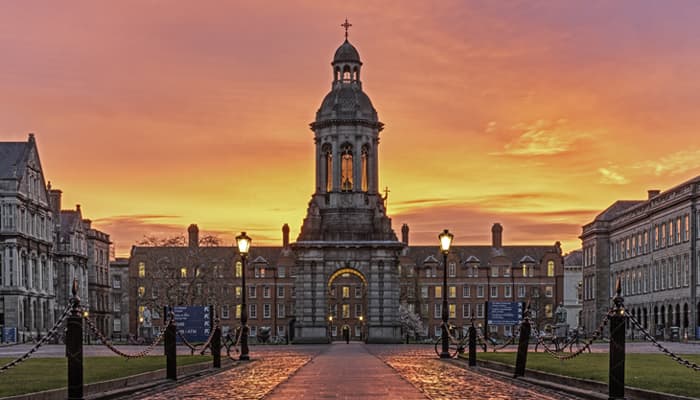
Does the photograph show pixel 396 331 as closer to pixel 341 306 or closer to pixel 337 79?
pixel 337 79

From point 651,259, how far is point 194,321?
77.2m

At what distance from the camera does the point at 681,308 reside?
105m

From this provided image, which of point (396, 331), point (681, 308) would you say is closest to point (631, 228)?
point (681, 308)

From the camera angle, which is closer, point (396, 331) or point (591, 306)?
point (396, 331)

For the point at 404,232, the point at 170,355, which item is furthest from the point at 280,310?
the point at 170,355

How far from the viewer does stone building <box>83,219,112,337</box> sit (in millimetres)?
151125

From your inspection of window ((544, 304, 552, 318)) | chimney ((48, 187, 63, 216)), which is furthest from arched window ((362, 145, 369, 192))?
window ((544, 304, 552, 318))

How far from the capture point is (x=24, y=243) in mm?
113562

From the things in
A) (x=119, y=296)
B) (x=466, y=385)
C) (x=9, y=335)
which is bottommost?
(x=119, y=296)

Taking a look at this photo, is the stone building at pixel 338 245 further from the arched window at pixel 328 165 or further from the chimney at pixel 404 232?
the chimney at pixel 404 232

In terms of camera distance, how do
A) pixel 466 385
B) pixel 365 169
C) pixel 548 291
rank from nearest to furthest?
pixel 466 385
pixel 365 169
pixel 548 291

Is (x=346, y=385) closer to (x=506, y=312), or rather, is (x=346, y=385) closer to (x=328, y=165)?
(x=506, y=312)

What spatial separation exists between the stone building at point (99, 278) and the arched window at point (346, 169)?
67.1m

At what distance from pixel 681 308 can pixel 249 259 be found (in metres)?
69.7
